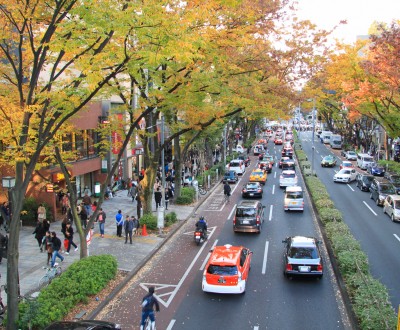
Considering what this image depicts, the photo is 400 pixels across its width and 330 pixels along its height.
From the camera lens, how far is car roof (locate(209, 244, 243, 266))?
47.5 ft

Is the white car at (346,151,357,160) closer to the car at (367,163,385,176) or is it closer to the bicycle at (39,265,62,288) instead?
the car at (367,163,385,176)

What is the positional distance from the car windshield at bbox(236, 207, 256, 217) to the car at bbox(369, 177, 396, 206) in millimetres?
12728

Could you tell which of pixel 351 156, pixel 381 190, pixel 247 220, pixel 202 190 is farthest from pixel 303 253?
pixel 351 156

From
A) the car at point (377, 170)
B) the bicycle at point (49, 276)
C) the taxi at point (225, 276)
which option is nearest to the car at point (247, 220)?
the taxi at point (225, 276)

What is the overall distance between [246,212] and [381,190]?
47.4ft

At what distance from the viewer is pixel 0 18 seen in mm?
13234

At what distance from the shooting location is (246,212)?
→ 2345 cm

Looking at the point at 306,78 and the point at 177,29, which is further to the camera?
the point at 306,78

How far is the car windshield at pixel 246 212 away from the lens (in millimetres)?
23312

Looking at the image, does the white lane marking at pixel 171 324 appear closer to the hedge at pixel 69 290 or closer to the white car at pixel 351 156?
the hedge at pixel 69 290

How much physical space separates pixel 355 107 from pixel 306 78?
18776 mm

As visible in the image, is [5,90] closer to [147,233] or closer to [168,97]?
[168,97]

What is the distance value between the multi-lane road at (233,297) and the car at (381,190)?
12666 millimetres

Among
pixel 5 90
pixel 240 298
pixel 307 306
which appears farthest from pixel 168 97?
pixel 307 306
